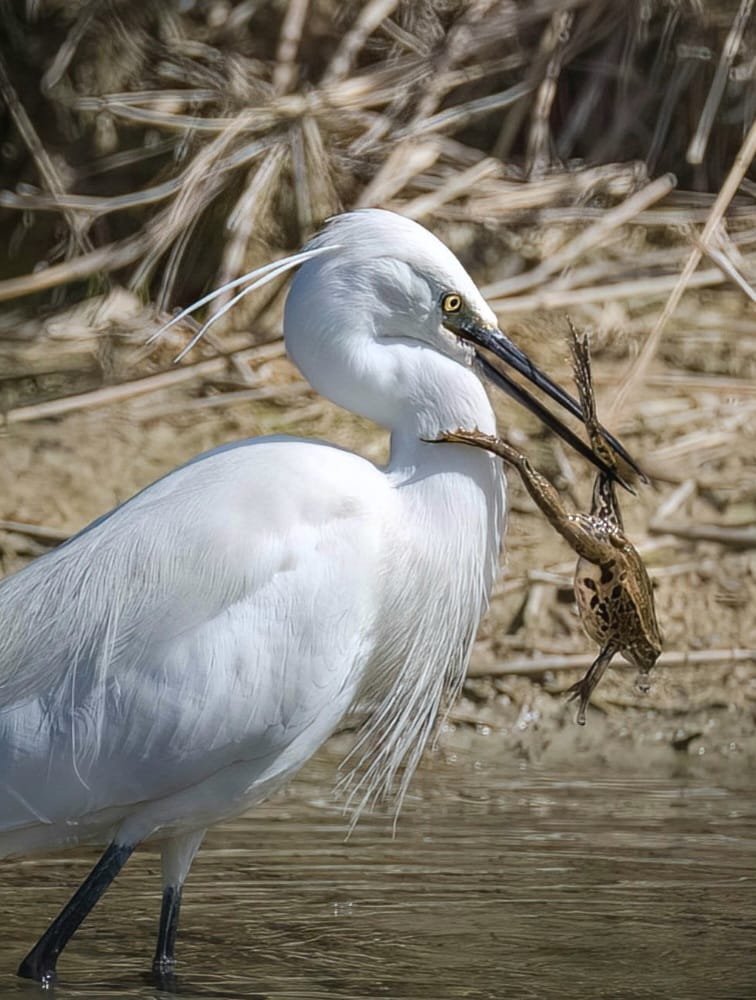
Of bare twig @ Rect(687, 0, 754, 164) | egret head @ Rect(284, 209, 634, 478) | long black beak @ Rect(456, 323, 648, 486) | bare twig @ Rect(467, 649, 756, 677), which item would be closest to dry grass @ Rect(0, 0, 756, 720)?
bare twig @ Rect(687, 0, 754, 164)

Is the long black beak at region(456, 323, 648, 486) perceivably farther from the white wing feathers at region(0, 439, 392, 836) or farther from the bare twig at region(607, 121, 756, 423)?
the bare twig at region(607, 121, 756, 423)

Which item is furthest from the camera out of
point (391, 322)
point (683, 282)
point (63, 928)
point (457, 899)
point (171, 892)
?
point (683, 282)

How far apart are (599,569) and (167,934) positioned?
1232 mm

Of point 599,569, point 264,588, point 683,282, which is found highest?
point 599,569

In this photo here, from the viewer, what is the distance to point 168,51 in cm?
796

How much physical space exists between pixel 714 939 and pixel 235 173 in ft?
14.3

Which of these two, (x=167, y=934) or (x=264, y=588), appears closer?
(x=264, y=588)

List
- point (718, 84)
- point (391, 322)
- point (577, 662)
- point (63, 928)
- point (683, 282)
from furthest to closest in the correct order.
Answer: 1. point (718, 84)
2. point (683, 282)
3. point (577, 662)
4. point (391, 322)
5. point (63, 928)

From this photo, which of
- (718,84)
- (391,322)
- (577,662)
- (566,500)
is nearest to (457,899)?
(391,322)

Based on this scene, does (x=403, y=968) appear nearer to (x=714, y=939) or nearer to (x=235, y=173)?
(x=714, y=939)

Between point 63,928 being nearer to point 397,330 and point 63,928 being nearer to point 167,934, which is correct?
point 167,934

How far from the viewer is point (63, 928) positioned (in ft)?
13.0

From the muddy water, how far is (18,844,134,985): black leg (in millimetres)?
49

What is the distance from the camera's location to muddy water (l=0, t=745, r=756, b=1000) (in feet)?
12.9
